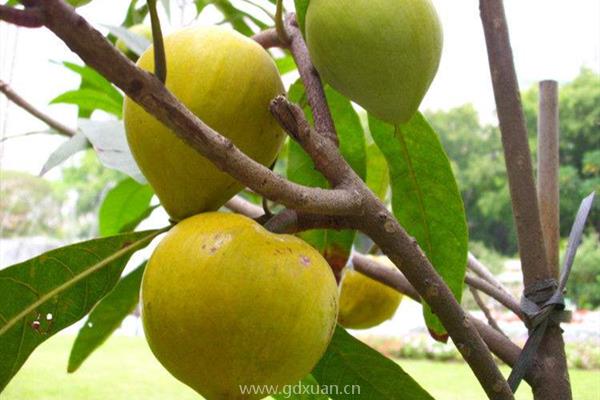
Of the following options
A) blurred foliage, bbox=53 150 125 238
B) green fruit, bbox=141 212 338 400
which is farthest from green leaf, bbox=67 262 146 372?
blurred foliage, bbox=53 150 125 238

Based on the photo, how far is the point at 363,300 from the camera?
2.37 feet

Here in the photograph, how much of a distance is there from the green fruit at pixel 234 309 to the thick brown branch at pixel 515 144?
0.21 m

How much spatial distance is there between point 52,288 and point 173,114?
0.20 metres

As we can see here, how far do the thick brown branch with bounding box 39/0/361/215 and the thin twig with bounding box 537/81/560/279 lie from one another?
0.89ft

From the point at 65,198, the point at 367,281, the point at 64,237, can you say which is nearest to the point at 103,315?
the point at 367,281

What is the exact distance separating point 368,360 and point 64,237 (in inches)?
433

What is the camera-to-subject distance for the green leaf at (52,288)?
1.39ft

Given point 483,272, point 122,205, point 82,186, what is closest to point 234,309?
point 483,272

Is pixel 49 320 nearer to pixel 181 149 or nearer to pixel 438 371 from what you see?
pixel 181 149

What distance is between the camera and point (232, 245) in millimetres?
359

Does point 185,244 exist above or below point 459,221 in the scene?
below

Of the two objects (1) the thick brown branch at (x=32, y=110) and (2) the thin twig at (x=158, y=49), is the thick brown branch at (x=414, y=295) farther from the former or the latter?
(1) the thick brown branch at (x=32, y=110)

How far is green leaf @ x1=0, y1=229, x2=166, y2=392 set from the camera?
0.42m

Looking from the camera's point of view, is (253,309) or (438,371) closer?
(253,309)
